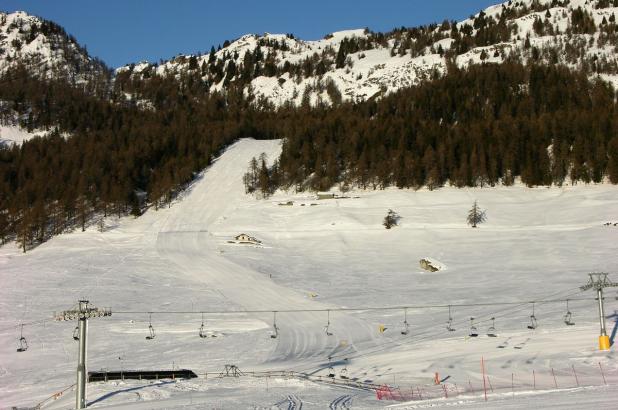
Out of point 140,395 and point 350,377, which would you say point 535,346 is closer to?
point 350,377

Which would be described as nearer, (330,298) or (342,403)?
(342,403)

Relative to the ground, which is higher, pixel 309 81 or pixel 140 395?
pixel 309 81

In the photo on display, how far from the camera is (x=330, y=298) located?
48.9 meters

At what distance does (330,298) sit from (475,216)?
33443mm

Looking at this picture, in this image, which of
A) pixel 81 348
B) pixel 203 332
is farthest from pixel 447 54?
pixel 81 348

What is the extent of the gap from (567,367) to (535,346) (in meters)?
3.83

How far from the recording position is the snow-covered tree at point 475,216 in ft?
248

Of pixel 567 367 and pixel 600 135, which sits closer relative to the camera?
pixel 567 367

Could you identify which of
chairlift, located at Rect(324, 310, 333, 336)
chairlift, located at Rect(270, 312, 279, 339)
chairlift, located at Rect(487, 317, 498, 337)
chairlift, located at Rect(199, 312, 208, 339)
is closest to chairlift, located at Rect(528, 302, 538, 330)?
chairlift, located at Rect(487, 317, 498, 337)

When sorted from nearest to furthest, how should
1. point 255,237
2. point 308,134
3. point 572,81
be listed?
point 255,237 → point 308,134 → point 572,81

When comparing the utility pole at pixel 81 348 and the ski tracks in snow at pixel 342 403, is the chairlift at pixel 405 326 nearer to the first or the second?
the ski tracks in snow at pixel 342 403

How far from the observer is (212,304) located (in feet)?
155

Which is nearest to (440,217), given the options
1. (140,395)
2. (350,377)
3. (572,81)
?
(350,377)

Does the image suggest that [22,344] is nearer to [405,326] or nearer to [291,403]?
[291,403]
